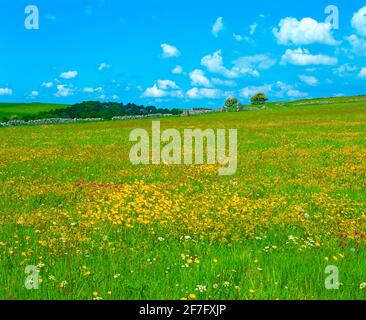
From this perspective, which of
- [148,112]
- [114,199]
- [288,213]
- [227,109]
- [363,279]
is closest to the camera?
[363,279]

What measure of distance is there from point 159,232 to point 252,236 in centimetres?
233

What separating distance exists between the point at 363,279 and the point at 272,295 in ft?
7.01

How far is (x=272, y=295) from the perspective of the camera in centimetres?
688

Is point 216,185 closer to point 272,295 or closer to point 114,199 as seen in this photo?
point 114,199

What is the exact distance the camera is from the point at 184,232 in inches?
421

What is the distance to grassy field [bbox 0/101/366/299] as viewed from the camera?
736 cm

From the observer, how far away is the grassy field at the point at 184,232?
7359mm

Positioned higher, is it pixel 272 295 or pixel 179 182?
pixel 179 182

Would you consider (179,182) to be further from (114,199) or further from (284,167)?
(284,167)

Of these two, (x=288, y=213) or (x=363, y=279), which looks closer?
(x=363, y=279)
